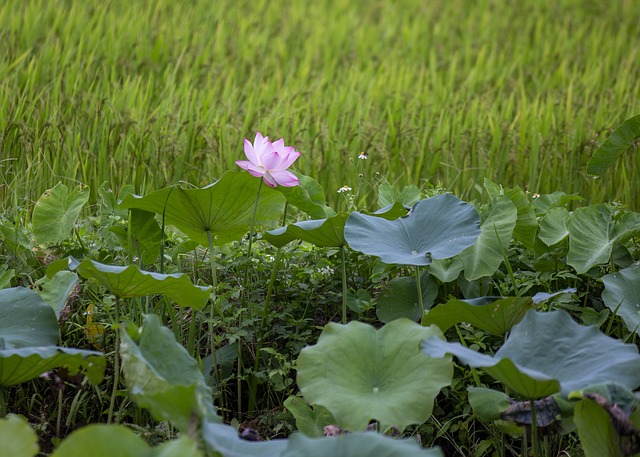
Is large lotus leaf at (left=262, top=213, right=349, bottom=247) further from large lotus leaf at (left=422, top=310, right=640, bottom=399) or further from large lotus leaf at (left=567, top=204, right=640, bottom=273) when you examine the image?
large lotus leaf at (left=567, top=204, right=640, bottom=273)

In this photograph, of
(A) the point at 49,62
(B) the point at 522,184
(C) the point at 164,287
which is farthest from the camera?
(A) the point at 49,62

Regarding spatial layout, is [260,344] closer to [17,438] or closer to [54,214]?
[54,214]

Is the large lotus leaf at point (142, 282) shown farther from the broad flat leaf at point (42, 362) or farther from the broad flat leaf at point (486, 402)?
the broad flat leaf at point (486, 402)

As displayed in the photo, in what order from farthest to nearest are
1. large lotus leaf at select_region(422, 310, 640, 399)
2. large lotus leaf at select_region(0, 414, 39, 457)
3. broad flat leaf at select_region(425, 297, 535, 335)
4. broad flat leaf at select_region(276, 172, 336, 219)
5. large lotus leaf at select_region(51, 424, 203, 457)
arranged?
broad flat leaf at select_region(276, 172, 336, 219) < broad flat leaf at select_region(425, 297, 535, 335) < large lotus leaf at select_region(422, 310, 640, 399) < large lotus leaf at select_region(0, 414, 39, 457) < large lotus leaf at select_region(51, 424, 203, 457)

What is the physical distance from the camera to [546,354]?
1.49 meters

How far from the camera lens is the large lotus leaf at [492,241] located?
194 cm

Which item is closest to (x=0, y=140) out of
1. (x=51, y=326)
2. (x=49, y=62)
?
(x=49, y=62)

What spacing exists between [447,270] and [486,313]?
37 centimetres

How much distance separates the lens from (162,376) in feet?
4.58

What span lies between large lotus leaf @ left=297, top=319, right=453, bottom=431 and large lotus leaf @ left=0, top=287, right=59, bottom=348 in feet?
1.73

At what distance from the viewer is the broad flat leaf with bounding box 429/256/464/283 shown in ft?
6.47

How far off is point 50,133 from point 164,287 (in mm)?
1714

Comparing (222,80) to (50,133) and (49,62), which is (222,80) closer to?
(49,62)

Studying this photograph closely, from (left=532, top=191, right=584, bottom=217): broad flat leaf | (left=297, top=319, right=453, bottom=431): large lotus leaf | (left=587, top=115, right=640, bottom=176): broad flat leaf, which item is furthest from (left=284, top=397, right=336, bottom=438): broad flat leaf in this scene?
(left=587, top=115, right=640, bottom=176): broad flat leaf
